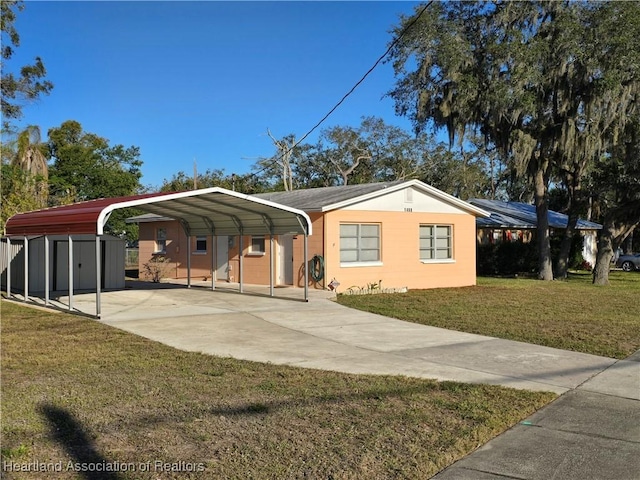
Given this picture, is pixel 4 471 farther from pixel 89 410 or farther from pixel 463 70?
pixel 463 70

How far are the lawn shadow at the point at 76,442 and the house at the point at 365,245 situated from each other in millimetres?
11484

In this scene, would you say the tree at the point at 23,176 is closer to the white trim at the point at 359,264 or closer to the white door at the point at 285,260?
the white door at the point at 285,260

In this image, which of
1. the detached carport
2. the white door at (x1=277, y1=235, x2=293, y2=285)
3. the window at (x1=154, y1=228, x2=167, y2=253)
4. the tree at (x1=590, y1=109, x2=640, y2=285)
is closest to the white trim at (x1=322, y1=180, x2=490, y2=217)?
the detached carport

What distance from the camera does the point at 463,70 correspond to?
22.7 m

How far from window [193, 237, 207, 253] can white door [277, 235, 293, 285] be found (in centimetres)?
452

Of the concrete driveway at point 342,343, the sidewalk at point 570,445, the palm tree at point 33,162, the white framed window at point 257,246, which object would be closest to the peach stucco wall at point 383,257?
the white framed window at point 257,246

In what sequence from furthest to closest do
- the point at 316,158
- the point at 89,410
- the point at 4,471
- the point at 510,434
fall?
the point at 316,158, the point at 89,410, the point at 510,434, the point at 4,471

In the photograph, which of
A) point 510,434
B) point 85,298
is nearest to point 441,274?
point 85,298

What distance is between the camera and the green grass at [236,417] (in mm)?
4543

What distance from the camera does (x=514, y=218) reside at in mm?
32750

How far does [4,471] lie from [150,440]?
1095 millimetres

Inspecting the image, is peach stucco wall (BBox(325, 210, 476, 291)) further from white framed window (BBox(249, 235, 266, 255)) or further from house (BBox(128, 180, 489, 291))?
white framed window (BBox(249, 235, 266, 255))

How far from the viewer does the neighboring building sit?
31.2m

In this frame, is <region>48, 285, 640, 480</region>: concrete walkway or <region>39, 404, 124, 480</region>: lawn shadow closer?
<region>39, 404, 124, 480</region>: lawn shadow
